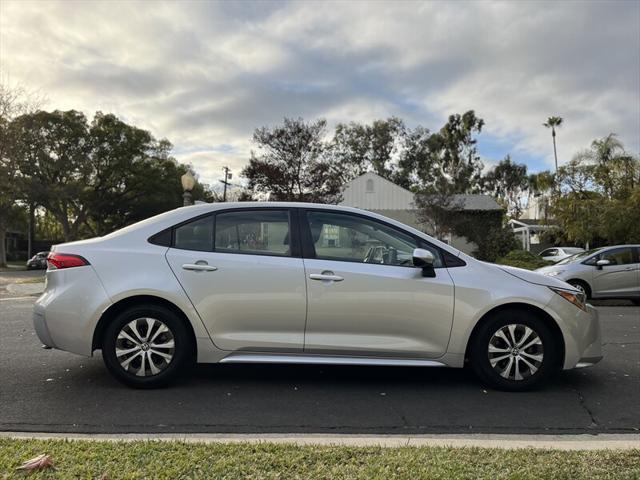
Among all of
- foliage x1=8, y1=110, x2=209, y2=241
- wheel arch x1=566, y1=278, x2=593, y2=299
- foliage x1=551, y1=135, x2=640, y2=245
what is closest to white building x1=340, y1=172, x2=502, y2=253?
foliage x1=551, y1=135, x2=640, y2=245

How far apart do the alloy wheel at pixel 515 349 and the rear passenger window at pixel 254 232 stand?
2.03m

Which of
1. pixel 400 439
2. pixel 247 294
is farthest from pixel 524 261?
pixel 400 439

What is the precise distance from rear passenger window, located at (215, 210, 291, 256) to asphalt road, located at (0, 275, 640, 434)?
4.18 ft

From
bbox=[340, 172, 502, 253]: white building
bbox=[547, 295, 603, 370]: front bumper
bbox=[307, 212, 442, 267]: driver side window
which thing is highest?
bbox=[340, 172, 502, 253]: white building

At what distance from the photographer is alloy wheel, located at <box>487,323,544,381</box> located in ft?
15.1

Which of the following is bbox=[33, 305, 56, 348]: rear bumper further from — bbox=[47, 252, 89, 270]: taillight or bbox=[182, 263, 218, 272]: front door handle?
bbox=[182, 263, 218, 272]: front door handle

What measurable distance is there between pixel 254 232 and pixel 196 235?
0.53 meters

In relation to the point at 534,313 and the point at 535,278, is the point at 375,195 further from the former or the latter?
the point at 534,313

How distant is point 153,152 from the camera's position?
154ft

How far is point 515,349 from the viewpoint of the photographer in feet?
15.1

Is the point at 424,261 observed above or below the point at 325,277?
above

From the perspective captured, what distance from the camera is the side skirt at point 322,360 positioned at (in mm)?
4543

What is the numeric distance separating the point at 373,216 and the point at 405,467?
8.13ft

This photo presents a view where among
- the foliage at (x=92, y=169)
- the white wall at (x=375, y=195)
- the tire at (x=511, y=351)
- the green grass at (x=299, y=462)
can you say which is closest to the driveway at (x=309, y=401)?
the tire at (x=511, y=351)
